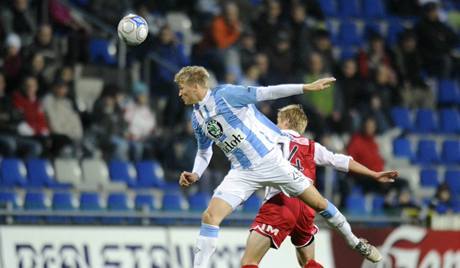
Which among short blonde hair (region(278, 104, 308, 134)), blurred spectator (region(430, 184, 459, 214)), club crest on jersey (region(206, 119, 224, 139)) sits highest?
short blonde hair (region(278, 104, 308, 134))

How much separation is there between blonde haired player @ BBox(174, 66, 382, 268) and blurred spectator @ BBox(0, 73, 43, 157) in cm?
490

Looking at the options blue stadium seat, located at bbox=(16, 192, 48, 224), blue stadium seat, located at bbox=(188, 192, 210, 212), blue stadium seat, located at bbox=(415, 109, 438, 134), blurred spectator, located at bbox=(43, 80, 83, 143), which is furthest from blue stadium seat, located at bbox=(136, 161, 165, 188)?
blue stadium seat, located at bbox=(415, 109, 438, 134)

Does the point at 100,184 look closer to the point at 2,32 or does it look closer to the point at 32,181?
the point at 32,181

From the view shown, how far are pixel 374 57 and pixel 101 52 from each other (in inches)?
192

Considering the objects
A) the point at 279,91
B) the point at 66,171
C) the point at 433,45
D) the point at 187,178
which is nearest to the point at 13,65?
the point at 66,171

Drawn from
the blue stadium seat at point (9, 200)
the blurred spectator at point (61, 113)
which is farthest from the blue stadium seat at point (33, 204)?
the blurred spectator at point (61, 113)

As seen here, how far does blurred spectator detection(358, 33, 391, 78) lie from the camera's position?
1853 cm

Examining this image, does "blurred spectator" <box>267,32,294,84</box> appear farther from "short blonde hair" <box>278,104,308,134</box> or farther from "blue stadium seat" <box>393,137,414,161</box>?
"short blonde hair" <box>278,104,308,134</box>

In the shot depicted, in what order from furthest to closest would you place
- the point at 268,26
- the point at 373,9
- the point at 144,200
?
the point at 373,9 < the point at 268,26 < the point at 144,200

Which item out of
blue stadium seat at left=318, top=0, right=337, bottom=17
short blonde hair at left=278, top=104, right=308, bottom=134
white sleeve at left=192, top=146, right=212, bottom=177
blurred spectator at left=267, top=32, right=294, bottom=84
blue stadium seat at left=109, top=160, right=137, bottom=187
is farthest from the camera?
blue stadium seat at left=318, top=0, right=337, bottom=17

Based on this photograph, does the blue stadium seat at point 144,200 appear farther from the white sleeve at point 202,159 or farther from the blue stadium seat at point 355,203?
the white sleeve at point 202,159

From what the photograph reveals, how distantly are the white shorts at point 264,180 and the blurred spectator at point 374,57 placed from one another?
8.61m

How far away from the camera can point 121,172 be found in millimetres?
15195

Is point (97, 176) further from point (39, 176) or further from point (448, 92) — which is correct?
point (448, 92)
